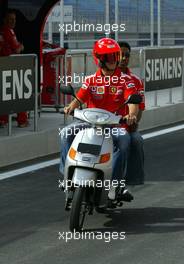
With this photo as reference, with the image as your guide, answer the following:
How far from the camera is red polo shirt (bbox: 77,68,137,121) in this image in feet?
24.8

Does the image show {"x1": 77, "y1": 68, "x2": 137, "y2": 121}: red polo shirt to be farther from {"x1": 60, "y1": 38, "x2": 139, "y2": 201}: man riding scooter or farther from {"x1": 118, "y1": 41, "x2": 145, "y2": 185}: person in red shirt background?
{"x1": 118, "y1": 41, "x2": 145, "y2": 185}: person in red shirt background

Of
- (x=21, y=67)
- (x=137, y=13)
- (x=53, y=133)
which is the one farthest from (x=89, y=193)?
(x=137, y=13)

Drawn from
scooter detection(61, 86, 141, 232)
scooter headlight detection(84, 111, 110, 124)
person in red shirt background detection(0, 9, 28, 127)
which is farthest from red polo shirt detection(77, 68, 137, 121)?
person in red shirt background detection(0, 9, 28, 127)

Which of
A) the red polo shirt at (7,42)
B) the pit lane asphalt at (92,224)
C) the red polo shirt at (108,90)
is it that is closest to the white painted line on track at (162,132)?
the red polo shirt at (7,42)

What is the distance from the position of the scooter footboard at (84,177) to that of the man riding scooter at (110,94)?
1.08ft

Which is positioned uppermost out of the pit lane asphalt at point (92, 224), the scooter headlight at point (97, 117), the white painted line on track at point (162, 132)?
the scooter headlight at point (97, 117)

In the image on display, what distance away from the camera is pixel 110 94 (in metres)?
7.57

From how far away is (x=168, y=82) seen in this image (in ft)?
52.7

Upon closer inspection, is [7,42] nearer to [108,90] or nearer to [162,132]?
[162,132]

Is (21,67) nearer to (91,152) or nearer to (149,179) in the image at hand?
(149,179)

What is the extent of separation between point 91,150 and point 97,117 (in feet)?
0.90

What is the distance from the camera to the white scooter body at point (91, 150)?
707cm

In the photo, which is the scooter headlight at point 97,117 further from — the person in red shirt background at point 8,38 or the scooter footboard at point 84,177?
the person in red shirt background at point 8,38

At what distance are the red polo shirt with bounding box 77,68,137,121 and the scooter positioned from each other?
0.36 meters
